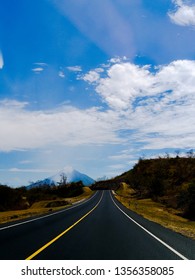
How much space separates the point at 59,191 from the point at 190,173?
150 ft

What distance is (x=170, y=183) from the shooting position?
120 metres

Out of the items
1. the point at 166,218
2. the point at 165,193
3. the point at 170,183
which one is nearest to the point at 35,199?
the point at 165,193

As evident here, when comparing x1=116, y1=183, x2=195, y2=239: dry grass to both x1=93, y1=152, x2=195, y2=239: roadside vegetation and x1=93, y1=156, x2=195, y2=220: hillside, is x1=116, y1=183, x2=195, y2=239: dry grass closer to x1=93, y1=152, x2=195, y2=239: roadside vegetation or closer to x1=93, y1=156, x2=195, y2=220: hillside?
x1=93, y1=152, x2=195, y2=239: roadside vegetation

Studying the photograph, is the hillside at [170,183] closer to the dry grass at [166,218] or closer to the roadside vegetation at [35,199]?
the dry grass at [166,218]

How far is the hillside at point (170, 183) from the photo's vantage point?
225 ft

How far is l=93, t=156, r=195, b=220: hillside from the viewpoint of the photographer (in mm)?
68688

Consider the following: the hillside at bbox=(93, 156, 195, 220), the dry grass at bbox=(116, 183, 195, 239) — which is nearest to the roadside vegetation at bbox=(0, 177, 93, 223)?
the dry grass at bbox=(116, 183, 195, 239)

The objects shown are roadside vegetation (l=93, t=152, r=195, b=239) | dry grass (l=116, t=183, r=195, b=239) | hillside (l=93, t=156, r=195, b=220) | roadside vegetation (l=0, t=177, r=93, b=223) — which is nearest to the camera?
dry grass (l=116, t=183, r=195, b=239)

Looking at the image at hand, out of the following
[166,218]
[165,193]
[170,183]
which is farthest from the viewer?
[170,183]

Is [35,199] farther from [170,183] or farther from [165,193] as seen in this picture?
[170,183]

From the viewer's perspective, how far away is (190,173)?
128 metres

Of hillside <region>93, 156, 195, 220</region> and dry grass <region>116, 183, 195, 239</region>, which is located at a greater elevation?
hillside <region>93, 156, 195, 220</region>
